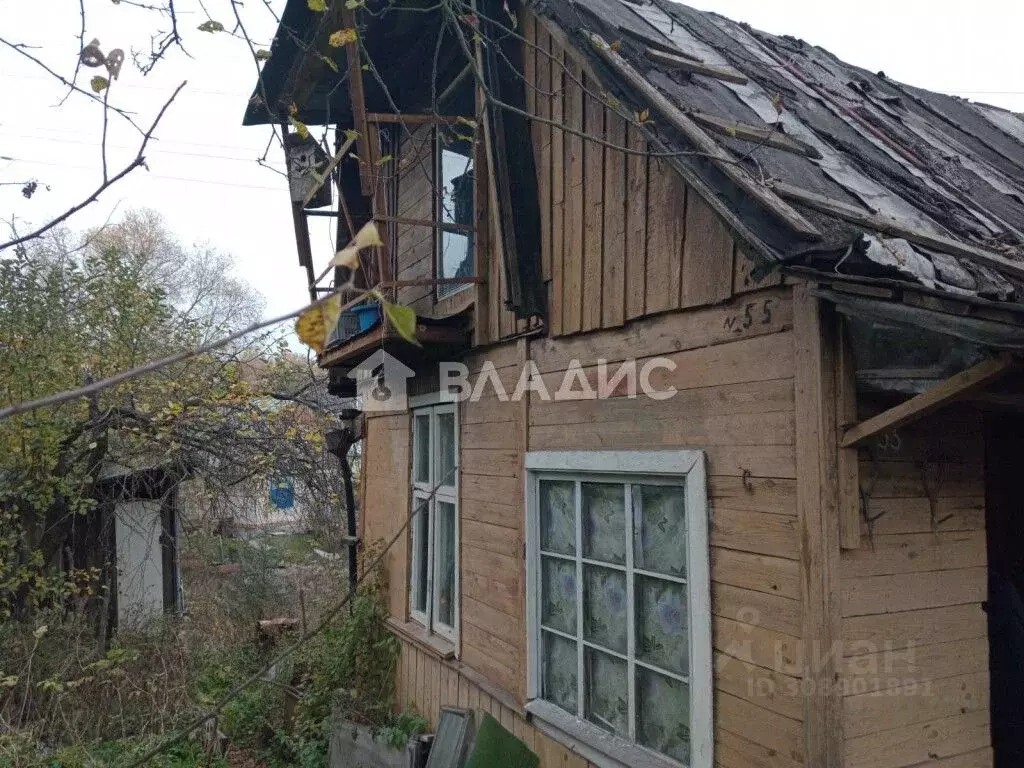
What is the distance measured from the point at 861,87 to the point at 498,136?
8.36 feet

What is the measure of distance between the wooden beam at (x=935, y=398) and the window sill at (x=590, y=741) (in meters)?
1.82

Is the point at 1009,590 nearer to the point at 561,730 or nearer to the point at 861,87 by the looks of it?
the point at 561,730

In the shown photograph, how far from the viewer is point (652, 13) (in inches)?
215

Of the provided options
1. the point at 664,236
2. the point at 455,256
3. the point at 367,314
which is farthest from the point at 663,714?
the point at 455,256

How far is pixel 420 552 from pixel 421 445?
891 mm

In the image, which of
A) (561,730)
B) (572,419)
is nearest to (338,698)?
(561,730)

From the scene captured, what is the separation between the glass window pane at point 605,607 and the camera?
4.22 meters

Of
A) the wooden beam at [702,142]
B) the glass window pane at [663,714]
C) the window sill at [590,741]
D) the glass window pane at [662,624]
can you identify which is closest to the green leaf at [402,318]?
the wooden beam at [702,142]

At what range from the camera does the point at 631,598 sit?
13.4 feet

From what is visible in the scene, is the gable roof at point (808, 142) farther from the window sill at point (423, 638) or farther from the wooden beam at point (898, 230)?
the window sill at point (423, 638)

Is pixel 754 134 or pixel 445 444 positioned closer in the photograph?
pixel 754 134

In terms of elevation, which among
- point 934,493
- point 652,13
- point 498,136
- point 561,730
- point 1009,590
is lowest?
point 561,730

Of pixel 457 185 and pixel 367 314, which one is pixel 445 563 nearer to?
pixel 367 314

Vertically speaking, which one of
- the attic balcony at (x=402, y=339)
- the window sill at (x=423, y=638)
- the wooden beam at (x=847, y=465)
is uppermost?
the attic balcony at (x=402, y=339)
